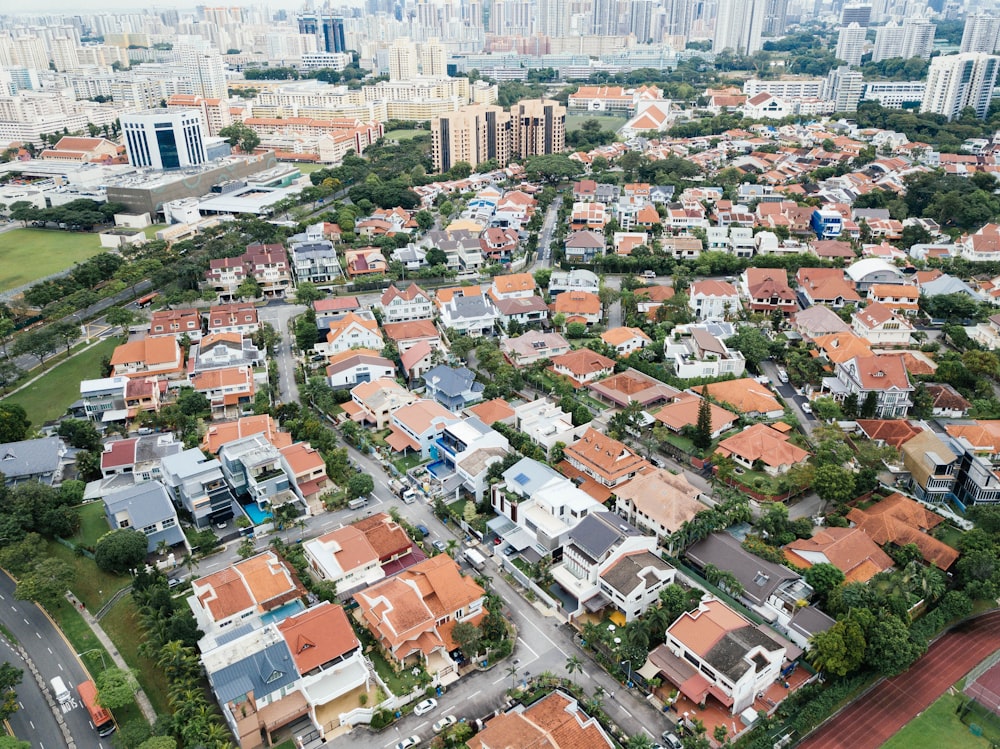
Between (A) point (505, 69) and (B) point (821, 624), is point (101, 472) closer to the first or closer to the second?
(B) point (821, 624)

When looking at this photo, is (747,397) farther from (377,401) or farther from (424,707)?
(424,707)

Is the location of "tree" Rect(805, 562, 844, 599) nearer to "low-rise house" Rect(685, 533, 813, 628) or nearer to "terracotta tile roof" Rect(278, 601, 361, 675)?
"low-rise house" Rect(685, 533, 813, 628)

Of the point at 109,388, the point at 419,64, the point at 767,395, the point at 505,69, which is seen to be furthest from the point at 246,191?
the point at 505,69

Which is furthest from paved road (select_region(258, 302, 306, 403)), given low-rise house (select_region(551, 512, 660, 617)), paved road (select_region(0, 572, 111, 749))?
low-rise house (select_region(551, 512, 660, 617))

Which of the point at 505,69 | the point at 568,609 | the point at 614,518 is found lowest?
the point at 568,609

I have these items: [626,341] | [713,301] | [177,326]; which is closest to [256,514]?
[177,326]

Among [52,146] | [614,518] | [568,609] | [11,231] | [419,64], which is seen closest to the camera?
[568,609]
